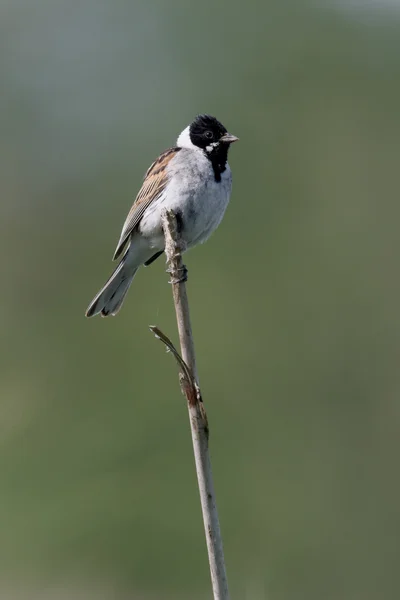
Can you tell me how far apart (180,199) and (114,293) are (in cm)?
63

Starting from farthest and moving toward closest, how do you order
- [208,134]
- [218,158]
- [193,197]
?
[208,134], [218,158], [193,197]

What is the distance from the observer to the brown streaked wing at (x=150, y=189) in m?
4.03

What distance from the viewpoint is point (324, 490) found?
7.91m

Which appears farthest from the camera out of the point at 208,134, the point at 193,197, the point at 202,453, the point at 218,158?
the point at 208,134

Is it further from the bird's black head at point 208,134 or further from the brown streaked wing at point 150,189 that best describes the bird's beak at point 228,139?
the brown streaked wing at point 150,189

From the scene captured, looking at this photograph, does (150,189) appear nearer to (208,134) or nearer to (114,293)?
(208,134)

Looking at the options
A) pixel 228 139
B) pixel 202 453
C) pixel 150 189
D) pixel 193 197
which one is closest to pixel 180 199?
pixel 193 197

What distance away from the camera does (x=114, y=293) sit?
4.22 m

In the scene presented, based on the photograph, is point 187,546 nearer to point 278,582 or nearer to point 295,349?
point 278,582

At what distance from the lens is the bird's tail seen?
13.6 feet

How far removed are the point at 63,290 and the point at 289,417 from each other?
10.2 feet

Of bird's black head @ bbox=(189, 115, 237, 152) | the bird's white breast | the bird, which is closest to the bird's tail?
the bird

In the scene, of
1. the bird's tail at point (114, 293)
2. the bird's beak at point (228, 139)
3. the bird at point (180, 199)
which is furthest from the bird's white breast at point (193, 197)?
the bird's tail at point (114, 293)

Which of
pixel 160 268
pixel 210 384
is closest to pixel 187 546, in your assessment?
pixel 210 384
